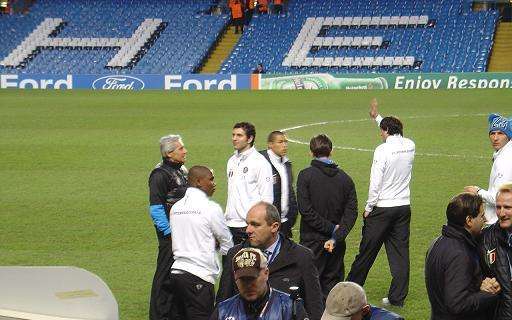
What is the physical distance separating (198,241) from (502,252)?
2536 millimetres

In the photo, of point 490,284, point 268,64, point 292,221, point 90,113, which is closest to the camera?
point 490,284

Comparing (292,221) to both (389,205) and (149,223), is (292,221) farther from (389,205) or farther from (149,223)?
(149,223)

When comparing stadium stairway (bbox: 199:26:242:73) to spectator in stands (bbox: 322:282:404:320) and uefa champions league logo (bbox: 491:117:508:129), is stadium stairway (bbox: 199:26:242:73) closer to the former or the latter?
uefa champions league logo (bbox: 491:117:508:129)

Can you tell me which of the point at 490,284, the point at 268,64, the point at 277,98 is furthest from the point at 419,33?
the point at 490,284

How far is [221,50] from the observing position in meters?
47.7

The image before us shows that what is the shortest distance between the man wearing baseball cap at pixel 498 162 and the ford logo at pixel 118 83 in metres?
32.5

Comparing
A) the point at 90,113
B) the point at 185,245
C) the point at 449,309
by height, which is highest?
the point at 90,113

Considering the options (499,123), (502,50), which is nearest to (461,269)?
(499,123)

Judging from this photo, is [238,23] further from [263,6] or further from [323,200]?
[323,200]

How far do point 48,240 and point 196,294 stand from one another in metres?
5.41

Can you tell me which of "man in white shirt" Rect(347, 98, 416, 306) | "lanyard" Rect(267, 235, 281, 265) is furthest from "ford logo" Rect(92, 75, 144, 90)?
"lanyard" Rect(267, 235, 281, 265)

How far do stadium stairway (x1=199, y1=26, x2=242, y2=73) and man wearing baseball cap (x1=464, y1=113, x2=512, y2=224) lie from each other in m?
37.5

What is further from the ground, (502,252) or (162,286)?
(502,252)

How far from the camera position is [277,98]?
114ft
